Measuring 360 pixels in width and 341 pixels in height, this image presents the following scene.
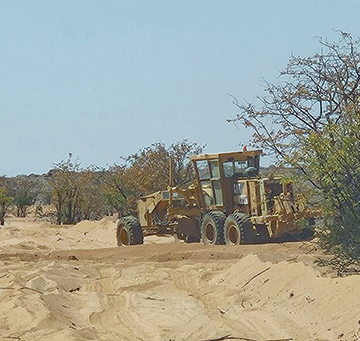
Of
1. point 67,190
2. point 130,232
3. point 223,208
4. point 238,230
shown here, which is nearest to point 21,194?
point 67,190

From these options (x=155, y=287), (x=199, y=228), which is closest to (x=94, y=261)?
(x=199, y=228)

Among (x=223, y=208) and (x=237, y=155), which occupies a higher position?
(x=237, y=155)

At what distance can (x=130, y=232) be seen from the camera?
27.1m

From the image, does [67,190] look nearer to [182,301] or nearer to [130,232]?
[130,232]

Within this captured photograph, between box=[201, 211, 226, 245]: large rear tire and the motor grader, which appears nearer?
the motor grader

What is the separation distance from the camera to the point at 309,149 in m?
14.2

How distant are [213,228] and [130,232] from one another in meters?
3.78

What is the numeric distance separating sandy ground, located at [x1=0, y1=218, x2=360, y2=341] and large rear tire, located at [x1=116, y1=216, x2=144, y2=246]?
24.0ft

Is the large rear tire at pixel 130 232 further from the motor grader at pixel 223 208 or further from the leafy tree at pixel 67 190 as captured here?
the leafy tree at pixel 67 190

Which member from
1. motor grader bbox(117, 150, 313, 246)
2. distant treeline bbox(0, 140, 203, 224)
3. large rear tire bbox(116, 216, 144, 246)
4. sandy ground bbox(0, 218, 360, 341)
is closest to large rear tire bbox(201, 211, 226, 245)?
motor grader bbox(117, 150, 313, 246)

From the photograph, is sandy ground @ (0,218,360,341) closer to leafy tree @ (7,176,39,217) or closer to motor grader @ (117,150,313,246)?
motor grader @ (117,150,313,246)

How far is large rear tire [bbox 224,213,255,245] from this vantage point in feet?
75.3

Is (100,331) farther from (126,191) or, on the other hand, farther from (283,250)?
(126,191)

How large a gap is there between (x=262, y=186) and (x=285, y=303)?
11841mm
